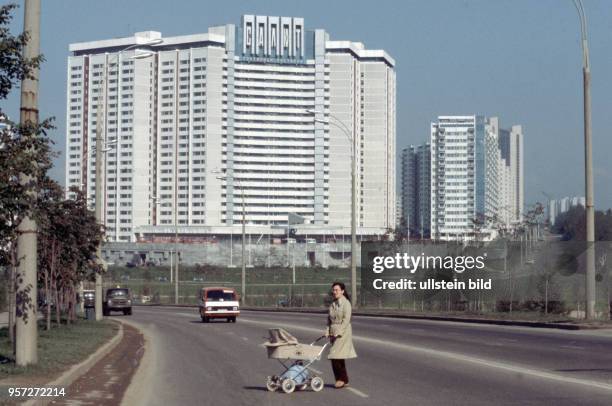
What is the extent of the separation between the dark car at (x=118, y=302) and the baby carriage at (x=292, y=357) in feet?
157

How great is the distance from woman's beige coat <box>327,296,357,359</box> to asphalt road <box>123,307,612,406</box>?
659 mm

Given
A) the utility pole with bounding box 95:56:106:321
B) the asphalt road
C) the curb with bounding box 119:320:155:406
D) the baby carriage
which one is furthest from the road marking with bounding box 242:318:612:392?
the utility pole with bounding box 95:56:106:321

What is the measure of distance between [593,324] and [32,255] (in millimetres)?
23312

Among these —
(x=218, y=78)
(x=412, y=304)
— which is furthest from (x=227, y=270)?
(x=412, y=304)

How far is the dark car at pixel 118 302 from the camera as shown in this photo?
63688 millimetres

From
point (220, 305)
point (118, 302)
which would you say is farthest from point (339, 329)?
point (118, 302)

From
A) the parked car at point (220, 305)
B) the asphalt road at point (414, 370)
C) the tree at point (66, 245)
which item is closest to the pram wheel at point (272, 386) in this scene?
the asphalt road at point (414, 370)

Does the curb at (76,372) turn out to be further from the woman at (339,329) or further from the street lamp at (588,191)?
the street lamp at (588,191)

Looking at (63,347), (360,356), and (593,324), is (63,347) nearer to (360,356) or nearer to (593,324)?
(360,356)

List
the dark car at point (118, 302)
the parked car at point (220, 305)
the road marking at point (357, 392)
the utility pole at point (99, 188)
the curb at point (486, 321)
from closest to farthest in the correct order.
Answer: the road marking at point (357, 392)
the curb at point (486, 321)
the utility pole at point (99, 188)
the parked car at point (220, 305)
the dark car at point (118, 302)

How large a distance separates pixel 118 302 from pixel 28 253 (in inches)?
1823

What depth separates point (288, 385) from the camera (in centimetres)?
1670

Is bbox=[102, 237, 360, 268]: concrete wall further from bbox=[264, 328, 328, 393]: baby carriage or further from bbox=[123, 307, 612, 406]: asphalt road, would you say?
bbox=[264, 328, 328, 393]: baby carriage

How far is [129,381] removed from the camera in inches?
742
